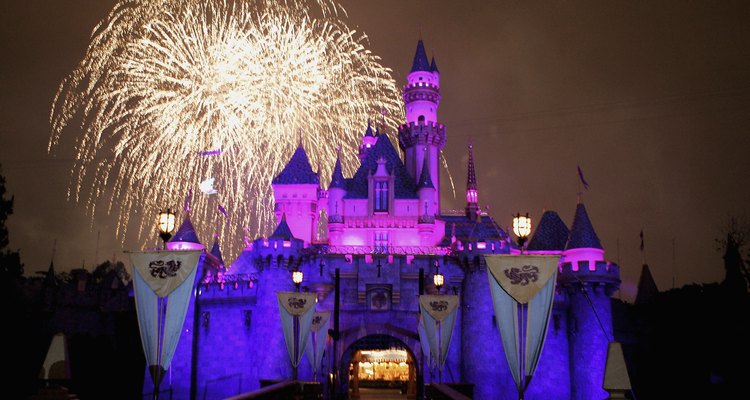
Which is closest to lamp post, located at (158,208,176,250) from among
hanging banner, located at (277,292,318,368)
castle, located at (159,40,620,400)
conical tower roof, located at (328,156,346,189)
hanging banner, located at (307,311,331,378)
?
hanging banner, located at (277,292,318,368)

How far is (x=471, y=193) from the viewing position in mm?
69438

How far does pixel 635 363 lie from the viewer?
55.3 m

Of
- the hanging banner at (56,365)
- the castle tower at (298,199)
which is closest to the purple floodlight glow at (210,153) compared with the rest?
the castle tower at (298,199)

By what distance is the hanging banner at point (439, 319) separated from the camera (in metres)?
34.5

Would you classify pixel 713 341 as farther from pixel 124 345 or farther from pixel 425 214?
pixel 124 345

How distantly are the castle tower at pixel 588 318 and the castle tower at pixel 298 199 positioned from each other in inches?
829

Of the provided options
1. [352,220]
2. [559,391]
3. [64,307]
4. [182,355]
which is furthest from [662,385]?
[64,307]

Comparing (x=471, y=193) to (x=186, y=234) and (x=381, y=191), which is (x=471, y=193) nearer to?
(x=381, y=191)

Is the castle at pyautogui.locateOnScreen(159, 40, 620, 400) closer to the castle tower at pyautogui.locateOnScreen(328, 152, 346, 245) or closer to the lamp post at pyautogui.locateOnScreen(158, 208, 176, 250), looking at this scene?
the castle tower at pyautogui.locateOnScreen(328, 152, 346, 245)

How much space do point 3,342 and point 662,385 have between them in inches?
1764

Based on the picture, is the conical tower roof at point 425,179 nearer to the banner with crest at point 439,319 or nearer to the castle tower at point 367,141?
the castle tower at point 367,141

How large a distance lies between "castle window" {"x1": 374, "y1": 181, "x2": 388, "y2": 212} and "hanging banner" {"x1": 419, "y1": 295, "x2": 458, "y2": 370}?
2330cm

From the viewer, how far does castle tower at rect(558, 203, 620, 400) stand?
45.6m

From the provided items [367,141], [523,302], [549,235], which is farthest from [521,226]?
[367,141]
